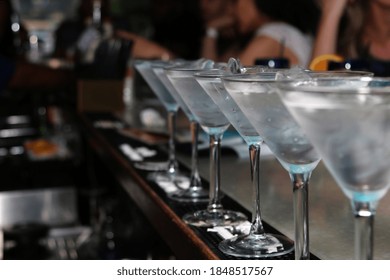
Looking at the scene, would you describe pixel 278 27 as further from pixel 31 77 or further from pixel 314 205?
pixel 314 205

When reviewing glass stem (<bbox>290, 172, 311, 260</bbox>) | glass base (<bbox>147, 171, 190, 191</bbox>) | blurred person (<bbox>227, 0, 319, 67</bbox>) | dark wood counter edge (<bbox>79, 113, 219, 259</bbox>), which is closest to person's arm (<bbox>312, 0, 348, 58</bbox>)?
blurred person (<bbox>227, 0, 319, 67</bbox>)

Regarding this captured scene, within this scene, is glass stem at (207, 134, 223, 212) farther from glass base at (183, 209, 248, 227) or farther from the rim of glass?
the rim of glass

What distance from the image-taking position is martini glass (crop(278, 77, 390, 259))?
498 millimetres

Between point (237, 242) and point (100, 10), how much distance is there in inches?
143

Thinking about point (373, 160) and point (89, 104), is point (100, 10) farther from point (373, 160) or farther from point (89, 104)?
point (373, 160)

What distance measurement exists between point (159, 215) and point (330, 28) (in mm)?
1560

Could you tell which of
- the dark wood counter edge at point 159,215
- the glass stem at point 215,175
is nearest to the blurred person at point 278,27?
the dark wood counter edge at point 159,215

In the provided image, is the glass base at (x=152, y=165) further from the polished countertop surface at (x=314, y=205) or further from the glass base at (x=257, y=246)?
the glass base at (x=257, y=246)

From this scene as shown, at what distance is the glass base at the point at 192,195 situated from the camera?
109 cm

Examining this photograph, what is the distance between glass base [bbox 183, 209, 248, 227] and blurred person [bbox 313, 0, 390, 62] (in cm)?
143

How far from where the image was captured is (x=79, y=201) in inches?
110

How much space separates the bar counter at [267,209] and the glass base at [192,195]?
0.02 m
